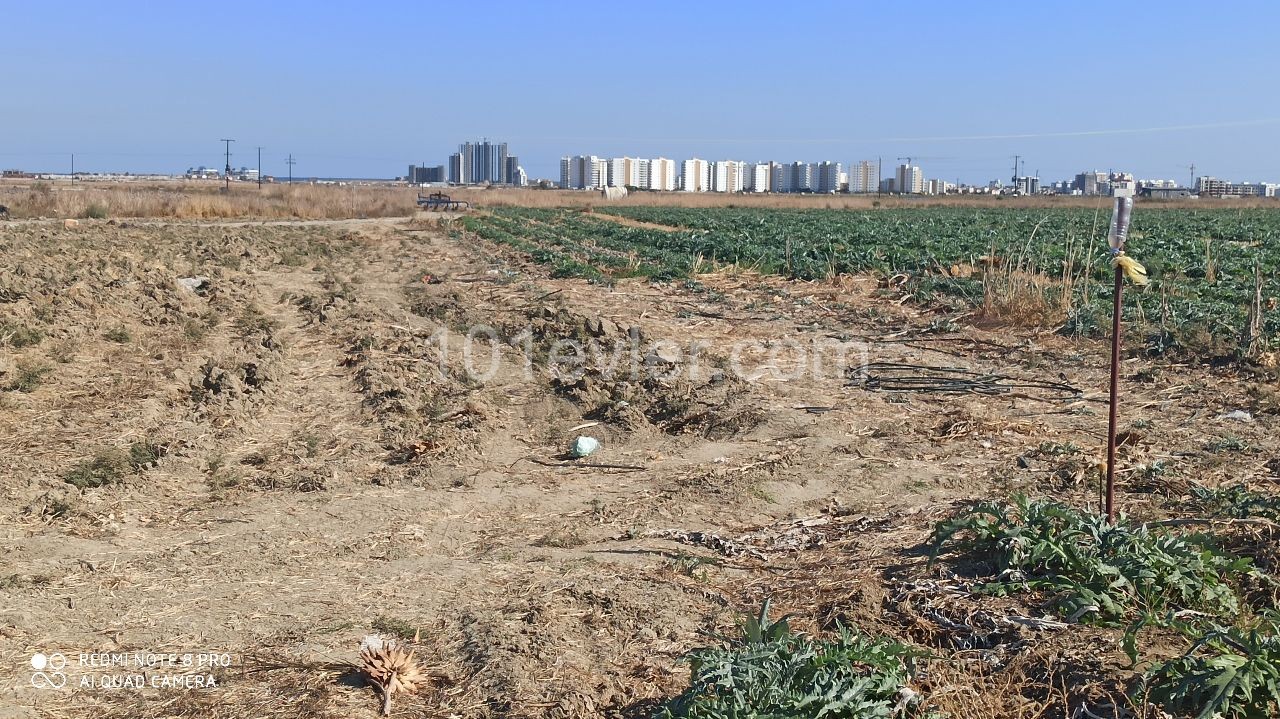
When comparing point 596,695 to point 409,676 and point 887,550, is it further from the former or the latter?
point 887,550

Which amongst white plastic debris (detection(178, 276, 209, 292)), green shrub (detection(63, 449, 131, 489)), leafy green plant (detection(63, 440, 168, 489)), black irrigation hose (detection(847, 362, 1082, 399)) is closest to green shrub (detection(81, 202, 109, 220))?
white plastic debris (detection(178, 276, 209, 292))

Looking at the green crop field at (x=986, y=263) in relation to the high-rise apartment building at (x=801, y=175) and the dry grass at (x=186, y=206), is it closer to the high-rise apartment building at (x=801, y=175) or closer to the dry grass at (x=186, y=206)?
the dry grass at (x=186, y=206)

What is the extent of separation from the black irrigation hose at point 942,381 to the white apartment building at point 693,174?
162665 millimetres

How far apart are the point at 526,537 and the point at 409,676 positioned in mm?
1794

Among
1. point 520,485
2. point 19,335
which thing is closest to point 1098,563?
point 520,485

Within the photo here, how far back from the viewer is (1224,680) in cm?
301

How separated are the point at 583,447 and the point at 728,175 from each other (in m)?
172

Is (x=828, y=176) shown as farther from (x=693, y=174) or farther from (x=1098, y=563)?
(x=1098, y=563)

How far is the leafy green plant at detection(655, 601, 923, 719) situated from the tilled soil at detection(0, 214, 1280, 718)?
0.28 m

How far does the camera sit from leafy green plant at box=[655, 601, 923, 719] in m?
3.10

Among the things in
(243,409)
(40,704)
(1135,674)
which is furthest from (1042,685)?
(243,409)

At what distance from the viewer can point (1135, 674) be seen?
3.35 metres

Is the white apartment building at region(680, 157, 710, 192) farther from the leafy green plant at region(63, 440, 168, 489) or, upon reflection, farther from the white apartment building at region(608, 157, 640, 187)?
the leafy green plant at region(63, 440, 168, 489)

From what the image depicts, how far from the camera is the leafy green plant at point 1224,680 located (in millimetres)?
3008
